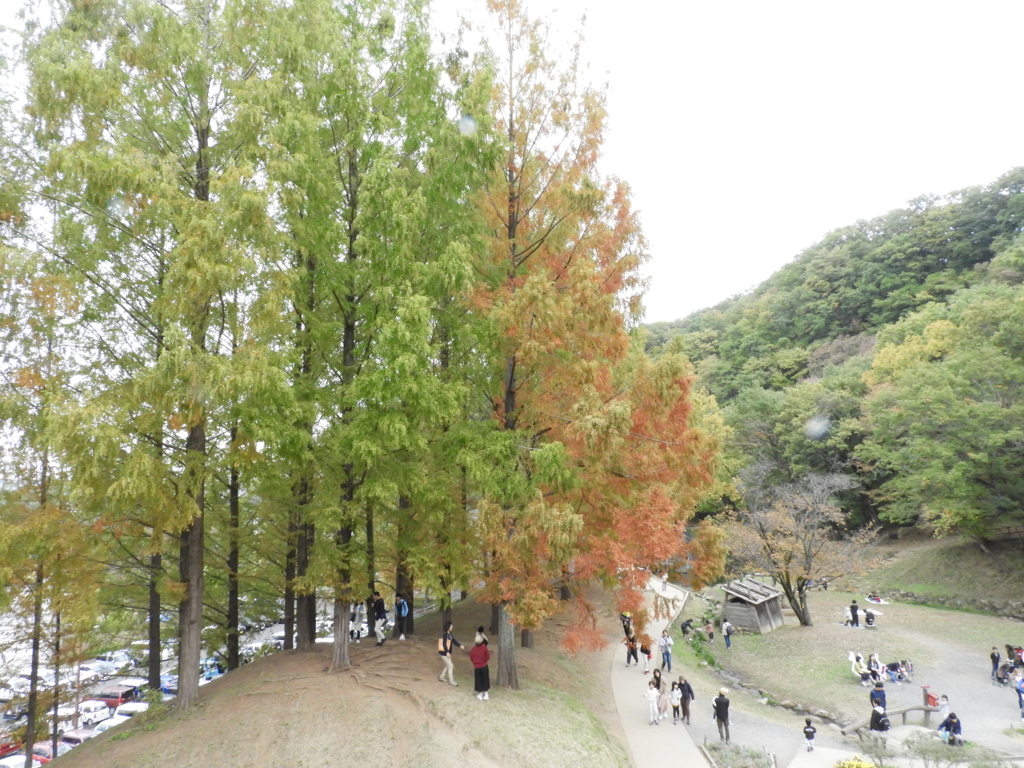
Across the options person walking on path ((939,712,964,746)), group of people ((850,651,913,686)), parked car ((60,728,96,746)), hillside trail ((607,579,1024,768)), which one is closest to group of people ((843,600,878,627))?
hillside trail ((607,579,1024,768))

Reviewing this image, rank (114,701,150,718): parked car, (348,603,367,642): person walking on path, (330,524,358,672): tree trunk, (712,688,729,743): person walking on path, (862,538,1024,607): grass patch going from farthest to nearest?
(862,538,1024,607): grass patch → (114,701,150,718): parked car → (348,603,367,642): person walking on path → (712,688,729,743): person walking on path → (330,524,358,672): tree trunk

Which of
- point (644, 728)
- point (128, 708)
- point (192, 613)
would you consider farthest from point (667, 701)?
point (128, 708)

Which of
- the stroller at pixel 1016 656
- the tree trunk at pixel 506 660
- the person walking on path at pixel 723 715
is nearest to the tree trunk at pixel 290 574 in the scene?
the tree trunk at pixel 506 660

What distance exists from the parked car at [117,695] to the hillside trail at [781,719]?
2627 centimetres

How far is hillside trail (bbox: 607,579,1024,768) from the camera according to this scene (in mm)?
11227

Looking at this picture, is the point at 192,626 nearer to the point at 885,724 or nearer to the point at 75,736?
the point at 885,724

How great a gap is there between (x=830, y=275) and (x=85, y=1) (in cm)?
6632

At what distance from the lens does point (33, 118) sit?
8.36 metres

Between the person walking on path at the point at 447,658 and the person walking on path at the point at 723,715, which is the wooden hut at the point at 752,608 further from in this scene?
the person walking on path at the point at 447,658

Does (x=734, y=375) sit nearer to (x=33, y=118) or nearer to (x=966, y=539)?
(x=966, y=539)

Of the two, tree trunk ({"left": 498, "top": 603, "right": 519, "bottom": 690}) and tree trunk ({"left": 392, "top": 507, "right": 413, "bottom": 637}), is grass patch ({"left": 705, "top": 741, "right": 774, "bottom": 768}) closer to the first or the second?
tree trunk ({"left": 498, "top": 603, "right": 519, "bottom": 690})

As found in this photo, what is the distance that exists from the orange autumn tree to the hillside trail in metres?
3.47

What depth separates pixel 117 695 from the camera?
28812 mm

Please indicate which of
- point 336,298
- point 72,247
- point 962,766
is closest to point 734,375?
point 962,766
